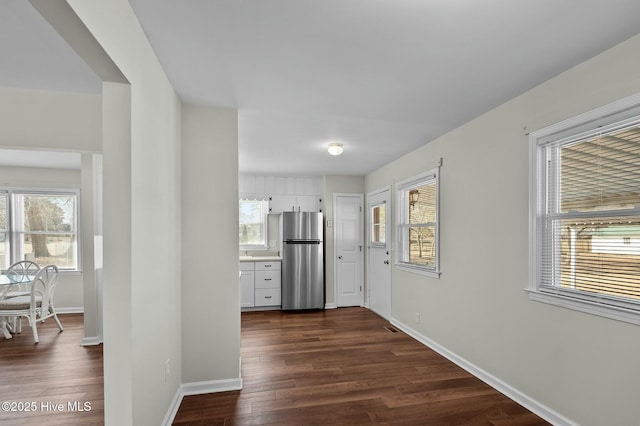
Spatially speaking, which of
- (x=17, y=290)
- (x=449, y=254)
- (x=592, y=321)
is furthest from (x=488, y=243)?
(x=17, y=290)

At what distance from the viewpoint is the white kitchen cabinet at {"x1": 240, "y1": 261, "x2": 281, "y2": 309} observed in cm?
566

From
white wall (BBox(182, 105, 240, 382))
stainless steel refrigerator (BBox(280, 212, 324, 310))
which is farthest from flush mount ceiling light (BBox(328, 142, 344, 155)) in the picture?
stainless steel refrigerator (BBox(280, 212, 324, 310))

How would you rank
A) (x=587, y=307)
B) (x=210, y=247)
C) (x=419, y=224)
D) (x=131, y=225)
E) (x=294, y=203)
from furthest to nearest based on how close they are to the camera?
(x=294, y=203) → (x=419, y=224) → (x=210, y=247) → (x=587, y=307) → (x=131, y=225)

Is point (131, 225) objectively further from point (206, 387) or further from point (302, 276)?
point (302, 276)

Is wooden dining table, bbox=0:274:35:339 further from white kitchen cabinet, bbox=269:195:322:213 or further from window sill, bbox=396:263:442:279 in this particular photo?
window sill, bbox=396:263:442:279

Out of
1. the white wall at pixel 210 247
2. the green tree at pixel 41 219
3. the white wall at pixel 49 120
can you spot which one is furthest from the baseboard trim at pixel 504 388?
the green tree at pixel 41 219

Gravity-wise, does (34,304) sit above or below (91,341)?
above

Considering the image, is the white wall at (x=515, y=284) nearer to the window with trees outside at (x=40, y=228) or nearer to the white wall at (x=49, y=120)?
the white wall at (x=49, y=120)

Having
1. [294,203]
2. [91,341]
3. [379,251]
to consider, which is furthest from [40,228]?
[379,251]

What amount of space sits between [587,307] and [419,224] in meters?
2.25

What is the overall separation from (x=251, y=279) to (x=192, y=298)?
3004mm

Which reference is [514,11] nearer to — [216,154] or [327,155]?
[216,154]

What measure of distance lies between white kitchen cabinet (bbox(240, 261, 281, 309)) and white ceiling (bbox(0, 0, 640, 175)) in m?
3.21

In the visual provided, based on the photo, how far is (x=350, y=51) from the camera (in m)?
1.94
